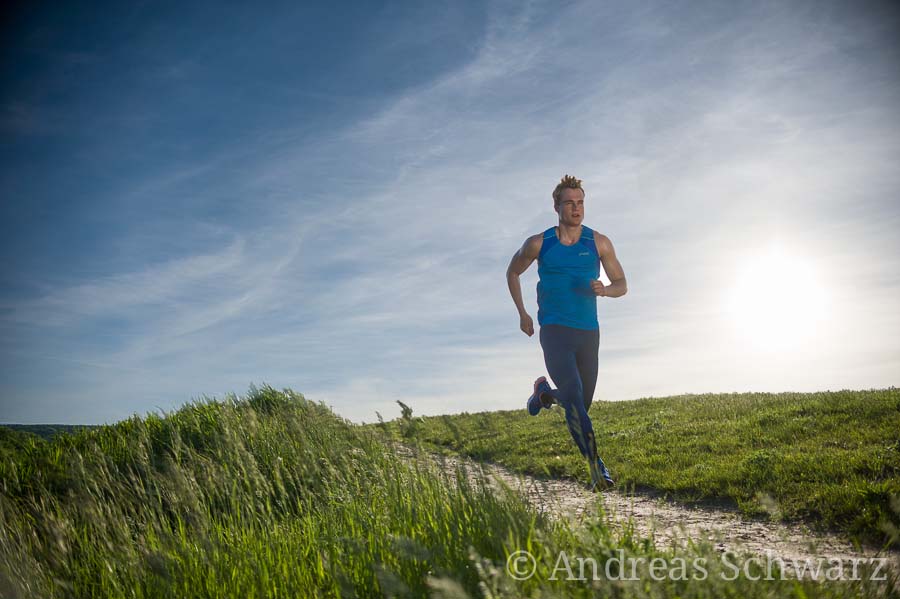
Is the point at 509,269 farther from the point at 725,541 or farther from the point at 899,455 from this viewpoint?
the point at 899,455

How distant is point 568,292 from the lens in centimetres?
724

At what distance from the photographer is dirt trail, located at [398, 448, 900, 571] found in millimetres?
4492

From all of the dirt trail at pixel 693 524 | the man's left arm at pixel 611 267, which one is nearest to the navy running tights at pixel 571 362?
the man's left arm at pixel 611 267

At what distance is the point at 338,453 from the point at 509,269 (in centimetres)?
332

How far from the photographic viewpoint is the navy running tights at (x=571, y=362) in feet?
22.5

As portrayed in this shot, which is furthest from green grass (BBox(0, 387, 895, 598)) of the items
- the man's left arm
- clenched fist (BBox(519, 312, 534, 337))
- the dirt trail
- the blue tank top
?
the man's left arm

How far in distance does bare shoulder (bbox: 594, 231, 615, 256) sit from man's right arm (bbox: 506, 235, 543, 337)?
81 centimetres

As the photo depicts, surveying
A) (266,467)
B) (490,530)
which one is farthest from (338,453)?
(490,530)

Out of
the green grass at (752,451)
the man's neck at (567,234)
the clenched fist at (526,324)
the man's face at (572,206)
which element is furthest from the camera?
the clenched fist at (526,324)

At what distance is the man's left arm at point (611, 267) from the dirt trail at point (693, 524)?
8.67ft

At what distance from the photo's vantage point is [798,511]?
6293 millimetres

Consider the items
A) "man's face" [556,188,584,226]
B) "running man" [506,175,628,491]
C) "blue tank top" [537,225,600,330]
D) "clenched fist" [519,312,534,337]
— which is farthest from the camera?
"clenched fist" [519,312,534,337]

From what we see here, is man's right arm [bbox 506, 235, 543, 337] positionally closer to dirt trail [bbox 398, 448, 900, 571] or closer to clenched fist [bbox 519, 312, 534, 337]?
clenched fist [bbox 519, 312, 534, 337]

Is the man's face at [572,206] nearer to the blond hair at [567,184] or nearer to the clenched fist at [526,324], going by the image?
the blond hair at [567,184]
